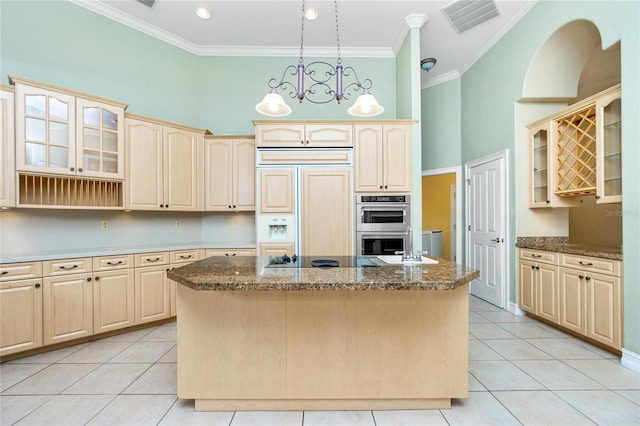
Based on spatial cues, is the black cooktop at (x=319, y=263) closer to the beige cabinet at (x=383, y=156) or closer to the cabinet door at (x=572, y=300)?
the beige cabinet at (x=383, y=156)

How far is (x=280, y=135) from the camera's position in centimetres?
356

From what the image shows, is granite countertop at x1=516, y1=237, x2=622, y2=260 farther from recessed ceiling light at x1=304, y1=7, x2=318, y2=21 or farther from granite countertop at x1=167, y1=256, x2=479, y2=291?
recessed ceiling light at x1=304, y1=7, x2=318, y2=21

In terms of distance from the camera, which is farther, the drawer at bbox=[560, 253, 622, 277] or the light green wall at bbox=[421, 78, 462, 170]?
the light green wall at bbox=[421, 78, 462, 170]

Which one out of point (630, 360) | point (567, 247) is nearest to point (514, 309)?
point (567, 247)

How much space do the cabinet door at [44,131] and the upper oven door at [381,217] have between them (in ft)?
10.1

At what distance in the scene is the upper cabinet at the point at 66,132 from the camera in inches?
101

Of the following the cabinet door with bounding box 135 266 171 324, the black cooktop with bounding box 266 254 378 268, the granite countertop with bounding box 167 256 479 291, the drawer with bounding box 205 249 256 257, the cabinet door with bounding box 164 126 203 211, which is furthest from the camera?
the drawer with bounding box 205 249 256 257

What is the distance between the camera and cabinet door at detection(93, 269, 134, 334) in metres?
2.84

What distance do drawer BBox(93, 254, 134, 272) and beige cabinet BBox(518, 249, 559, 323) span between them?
445cm

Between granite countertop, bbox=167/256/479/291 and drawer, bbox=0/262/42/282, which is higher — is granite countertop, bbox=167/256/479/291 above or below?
above

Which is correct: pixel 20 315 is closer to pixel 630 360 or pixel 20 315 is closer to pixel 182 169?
pixel 182 169

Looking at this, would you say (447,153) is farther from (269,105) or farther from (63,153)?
(63,153)

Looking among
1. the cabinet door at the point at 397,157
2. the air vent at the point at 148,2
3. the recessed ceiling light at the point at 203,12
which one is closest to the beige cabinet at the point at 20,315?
the air vent at the point at 148,2

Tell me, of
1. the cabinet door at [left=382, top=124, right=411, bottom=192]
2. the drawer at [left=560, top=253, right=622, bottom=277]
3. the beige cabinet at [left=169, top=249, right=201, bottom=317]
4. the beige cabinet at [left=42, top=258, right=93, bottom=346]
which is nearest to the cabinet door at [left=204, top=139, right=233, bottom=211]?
the beige cabinet at [left=169, top=249, right=201, bottom=317]
